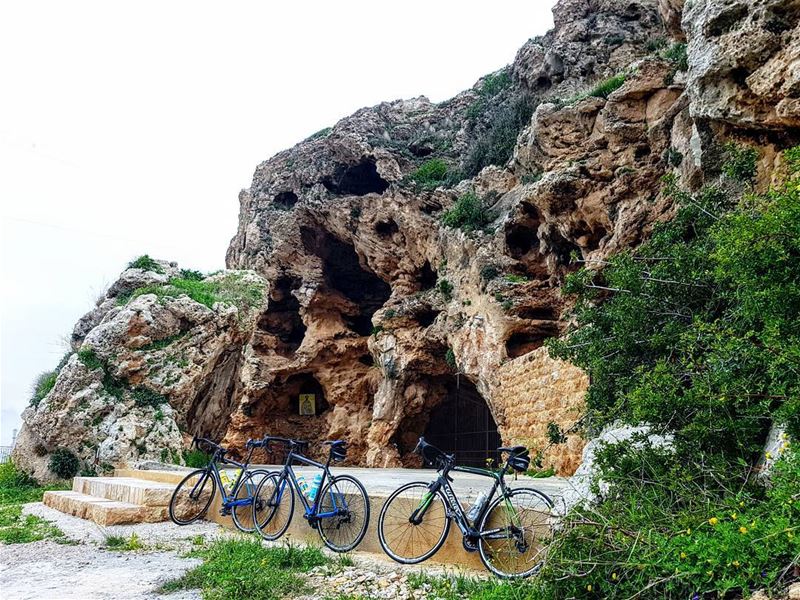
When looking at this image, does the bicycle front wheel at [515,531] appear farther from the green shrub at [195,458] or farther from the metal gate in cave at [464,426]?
the metal gate in cave at [464,426]

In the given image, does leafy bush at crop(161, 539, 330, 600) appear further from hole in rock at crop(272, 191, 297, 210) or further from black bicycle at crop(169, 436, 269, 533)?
hole in rock at crop(272, 191, 297, 210)

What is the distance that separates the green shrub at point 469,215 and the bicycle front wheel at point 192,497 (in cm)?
1107

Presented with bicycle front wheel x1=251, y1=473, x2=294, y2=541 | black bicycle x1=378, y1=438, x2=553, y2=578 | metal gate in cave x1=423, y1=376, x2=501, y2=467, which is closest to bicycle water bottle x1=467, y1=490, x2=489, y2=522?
black bicycle x1=378, y1=438, x2=553, y2=578

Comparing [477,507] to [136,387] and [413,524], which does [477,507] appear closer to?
[413,524]

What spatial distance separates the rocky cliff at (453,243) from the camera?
8641 millimetres

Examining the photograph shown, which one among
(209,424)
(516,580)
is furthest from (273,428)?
(516,580)

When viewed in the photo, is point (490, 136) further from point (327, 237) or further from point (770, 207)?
point (770, 207)

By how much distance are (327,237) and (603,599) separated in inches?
856

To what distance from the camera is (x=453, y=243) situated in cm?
1659

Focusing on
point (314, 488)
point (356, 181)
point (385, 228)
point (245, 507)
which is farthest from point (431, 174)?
point (314, 488)

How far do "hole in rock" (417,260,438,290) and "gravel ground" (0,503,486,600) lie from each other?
590 inches

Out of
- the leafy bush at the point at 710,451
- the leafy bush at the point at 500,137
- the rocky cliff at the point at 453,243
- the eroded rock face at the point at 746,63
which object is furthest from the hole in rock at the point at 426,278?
the leafy bush at the point at 710,451

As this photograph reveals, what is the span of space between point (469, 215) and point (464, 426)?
26.2 feet

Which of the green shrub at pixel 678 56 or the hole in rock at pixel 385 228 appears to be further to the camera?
the hole in rock at pixel 385 228
